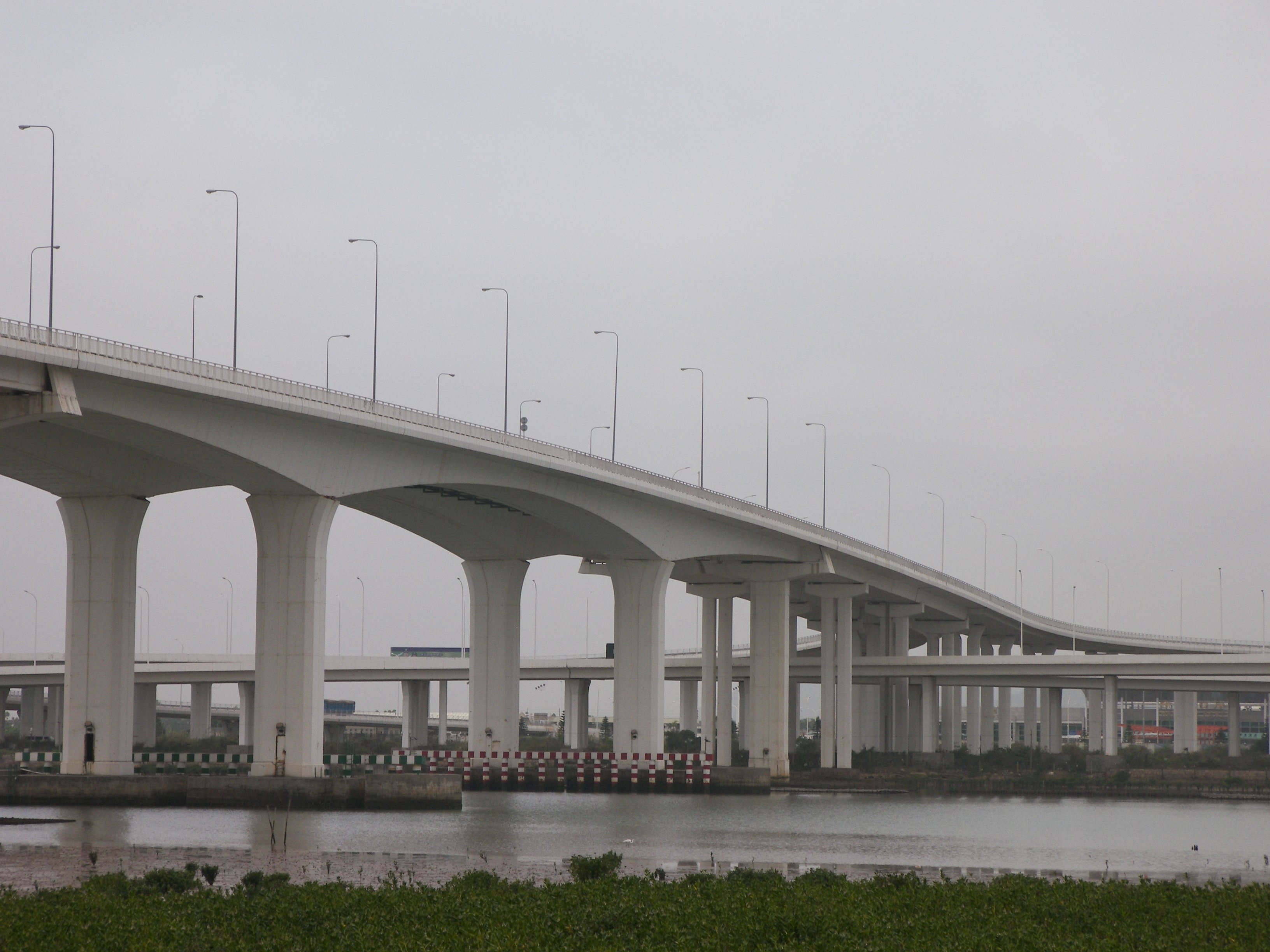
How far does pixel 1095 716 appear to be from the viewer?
147 meters

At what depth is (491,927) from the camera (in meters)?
19.8

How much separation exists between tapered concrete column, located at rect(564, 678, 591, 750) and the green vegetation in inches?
4223

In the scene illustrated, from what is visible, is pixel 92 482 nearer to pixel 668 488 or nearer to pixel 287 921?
pixel 668 488

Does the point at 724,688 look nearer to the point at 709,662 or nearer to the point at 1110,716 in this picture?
the point at 709,662

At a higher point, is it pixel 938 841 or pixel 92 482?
pixel 92 482

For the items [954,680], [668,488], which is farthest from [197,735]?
[668,488]

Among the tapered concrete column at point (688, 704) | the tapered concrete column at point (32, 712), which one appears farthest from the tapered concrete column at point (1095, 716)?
the tapered concrete column at point (32, 712)

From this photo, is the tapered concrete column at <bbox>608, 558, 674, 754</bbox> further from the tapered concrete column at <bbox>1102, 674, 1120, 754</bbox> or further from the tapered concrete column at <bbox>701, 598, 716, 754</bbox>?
the tapered concrete column at <bbox>1102, 674, 1120, 754</bbox>

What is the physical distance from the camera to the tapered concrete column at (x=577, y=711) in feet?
436

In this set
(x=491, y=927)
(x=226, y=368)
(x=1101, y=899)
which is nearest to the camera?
(x=491, y=927)

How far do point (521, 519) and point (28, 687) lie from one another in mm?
80168

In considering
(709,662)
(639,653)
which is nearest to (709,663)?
(709,662)

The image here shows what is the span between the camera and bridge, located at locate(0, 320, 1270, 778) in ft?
176

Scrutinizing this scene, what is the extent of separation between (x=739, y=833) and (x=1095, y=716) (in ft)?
349
